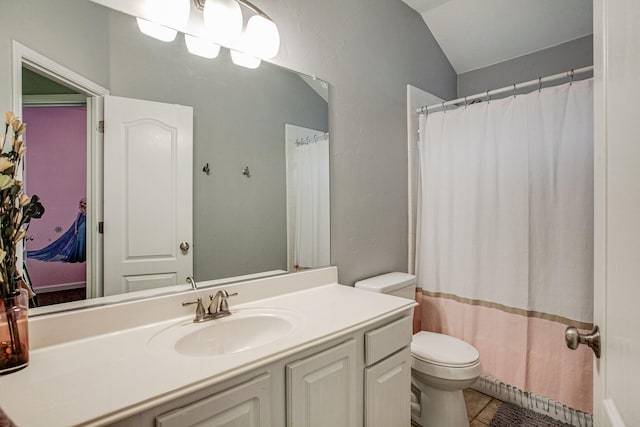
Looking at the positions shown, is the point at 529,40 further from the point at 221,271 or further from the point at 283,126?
the point at 221,271

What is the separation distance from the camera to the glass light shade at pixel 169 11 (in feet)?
3.82

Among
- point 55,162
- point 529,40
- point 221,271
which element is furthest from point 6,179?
point 529,40

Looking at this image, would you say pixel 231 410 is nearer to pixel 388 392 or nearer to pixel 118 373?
pixel 118 373

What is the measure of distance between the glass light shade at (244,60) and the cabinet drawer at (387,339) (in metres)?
1.27

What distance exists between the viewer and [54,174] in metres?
0.99

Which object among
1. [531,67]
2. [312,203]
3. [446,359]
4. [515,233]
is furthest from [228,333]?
[531,67]

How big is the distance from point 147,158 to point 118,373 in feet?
2.40

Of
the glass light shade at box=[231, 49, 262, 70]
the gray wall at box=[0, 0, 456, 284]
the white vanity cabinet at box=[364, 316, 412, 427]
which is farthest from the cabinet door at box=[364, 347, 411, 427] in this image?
the glass light shade at box=[231, 49, 262, 70]

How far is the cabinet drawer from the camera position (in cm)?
121

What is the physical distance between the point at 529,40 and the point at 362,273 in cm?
216

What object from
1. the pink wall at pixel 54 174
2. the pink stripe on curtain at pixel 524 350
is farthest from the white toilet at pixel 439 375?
the pink wall at pixel 54 174

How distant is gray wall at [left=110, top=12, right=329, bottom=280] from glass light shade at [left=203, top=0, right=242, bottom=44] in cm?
9

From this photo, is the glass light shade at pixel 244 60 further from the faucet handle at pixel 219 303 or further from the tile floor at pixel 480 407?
the tile floor at pixel 480 407
